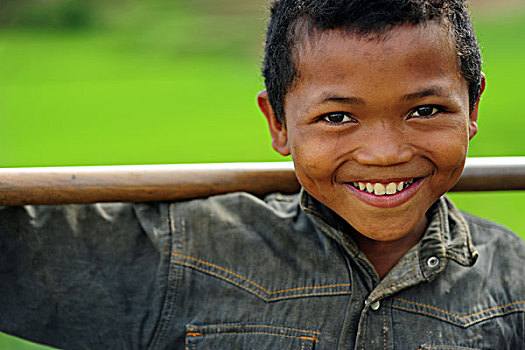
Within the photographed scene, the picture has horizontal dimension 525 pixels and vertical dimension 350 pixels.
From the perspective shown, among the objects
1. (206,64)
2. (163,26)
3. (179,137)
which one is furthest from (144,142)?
(163,26)

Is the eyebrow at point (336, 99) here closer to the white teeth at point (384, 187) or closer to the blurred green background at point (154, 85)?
the white teeth at point (384, 187)

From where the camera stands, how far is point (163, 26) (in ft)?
26.5

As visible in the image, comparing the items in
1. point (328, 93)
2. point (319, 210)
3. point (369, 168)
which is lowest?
point (319, 210)

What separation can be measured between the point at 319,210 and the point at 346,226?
57 mm

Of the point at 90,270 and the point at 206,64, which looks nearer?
the point at 90,270

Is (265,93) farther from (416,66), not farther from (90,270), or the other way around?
(90,270)

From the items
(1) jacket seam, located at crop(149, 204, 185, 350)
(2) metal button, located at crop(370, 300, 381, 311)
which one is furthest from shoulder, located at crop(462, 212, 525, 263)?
(1) jacket seam, located at crop(149, 204, 185, 350)

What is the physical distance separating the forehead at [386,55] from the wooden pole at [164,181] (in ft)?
0.91

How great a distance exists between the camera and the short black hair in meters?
1.14

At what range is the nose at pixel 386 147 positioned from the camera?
1.16 meters

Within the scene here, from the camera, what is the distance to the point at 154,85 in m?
6.21

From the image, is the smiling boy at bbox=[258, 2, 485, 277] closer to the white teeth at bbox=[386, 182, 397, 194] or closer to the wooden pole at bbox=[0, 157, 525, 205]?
the white teeth at bbox=[386, 182, 397, 194]

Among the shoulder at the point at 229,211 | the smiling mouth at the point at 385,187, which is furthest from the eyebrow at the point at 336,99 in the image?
the shoulder at the point at 229,211

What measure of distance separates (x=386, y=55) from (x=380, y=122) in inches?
4.1
